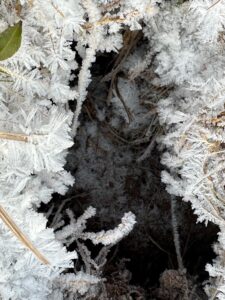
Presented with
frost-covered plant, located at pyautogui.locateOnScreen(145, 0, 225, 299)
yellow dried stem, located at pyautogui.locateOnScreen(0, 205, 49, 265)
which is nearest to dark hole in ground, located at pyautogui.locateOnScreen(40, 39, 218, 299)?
frost-covered plant, located at pyautogui.locateOnScreen(145, 0, 225, 299)

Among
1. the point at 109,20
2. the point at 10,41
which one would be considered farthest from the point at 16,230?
the point at 109,20

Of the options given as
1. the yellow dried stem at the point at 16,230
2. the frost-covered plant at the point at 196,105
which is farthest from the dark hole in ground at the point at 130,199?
the yellow dried stem at the point at 16,230

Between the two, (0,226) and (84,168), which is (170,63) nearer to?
(84,168)

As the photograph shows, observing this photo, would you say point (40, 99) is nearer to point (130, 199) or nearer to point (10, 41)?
point (10, 41)

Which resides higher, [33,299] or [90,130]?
[90,130]

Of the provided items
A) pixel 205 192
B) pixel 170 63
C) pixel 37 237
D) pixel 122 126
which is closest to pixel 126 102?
pixel 122 126

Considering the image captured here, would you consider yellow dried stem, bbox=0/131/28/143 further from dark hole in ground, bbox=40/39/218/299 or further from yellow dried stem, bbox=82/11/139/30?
dark hole in ground, bbox=40/39/218/299
